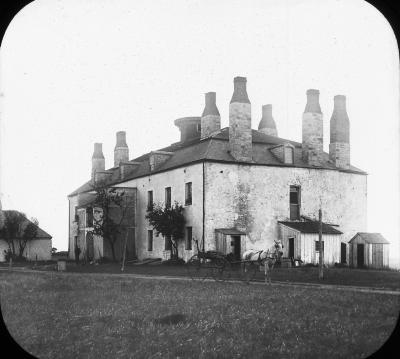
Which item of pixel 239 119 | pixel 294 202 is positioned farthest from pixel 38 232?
pixel 294 202

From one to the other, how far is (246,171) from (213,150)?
226cm

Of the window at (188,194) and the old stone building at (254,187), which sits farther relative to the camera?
the window at (188,194)

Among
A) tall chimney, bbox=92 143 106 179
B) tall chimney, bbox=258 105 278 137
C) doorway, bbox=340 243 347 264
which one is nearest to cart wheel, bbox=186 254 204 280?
doorway, bbox=340 243 347 264

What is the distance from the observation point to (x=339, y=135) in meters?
38.1

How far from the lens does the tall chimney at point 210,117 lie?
128 feet

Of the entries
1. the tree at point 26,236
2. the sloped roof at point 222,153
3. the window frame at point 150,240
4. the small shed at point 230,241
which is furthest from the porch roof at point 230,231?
the tree at point 26,236

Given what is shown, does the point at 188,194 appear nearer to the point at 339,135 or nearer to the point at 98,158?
the point at 339,135

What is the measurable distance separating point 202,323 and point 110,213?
3173 cm

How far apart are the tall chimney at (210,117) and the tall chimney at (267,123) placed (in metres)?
7.76

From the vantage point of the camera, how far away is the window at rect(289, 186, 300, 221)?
36.0 m

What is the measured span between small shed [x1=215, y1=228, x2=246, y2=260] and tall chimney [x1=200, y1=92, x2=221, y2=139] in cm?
826

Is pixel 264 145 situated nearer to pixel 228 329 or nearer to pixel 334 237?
pixel 334 237

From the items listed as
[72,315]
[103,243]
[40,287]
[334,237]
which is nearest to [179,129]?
[103,243]

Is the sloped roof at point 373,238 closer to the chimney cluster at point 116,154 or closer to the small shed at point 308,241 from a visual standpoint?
the small shed at point 308,241
